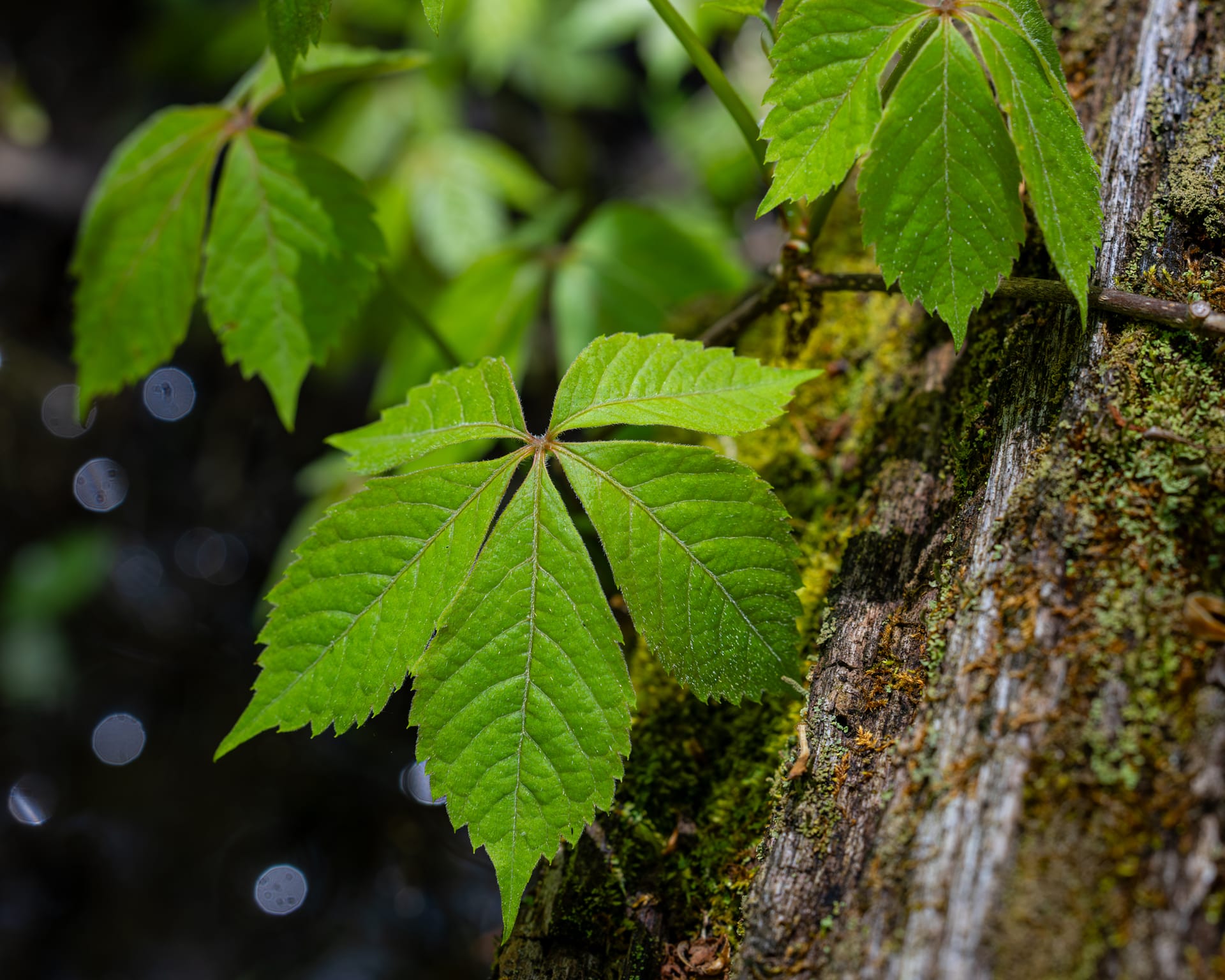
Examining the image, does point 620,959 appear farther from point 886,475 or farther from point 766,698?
point 886,475

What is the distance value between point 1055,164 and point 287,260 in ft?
4.29

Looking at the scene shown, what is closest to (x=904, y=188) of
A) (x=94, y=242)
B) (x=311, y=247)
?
(x=311, y=247)

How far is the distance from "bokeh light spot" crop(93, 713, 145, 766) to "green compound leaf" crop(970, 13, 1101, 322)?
3014 millimetres

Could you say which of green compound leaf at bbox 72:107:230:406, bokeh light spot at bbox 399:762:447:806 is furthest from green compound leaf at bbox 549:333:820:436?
bokeh light spot at bbox 399:762:447:806

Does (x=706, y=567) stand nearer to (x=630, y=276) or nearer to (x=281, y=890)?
(x=630, y=276)

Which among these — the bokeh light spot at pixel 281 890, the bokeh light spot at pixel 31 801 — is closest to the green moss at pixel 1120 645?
the bokeh light spot at pixel 281 890

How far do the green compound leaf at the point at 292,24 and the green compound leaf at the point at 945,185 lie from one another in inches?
32.7

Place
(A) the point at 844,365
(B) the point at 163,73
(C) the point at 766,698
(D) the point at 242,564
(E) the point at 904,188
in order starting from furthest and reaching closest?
(B) the point at 163,73, (D) the point at 242,564, (A) the point at 844,365, (C) the point at 766,698, (E) the point at 904,188

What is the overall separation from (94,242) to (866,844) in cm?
179

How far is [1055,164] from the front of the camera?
1.00 meters

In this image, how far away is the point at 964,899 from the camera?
2.47 ft

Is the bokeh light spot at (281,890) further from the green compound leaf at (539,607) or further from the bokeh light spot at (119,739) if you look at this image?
the green compound leaf at (539,607)

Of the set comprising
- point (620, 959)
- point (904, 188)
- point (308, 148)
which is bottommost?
point (620, 959)

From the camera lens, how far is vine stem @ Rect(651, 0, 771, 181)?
129 cm
